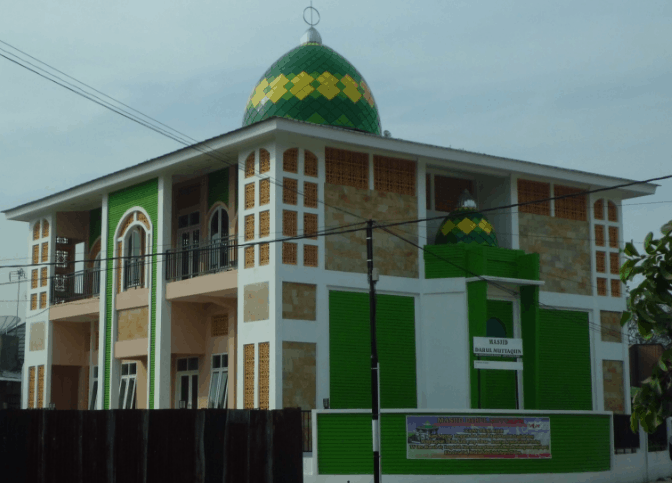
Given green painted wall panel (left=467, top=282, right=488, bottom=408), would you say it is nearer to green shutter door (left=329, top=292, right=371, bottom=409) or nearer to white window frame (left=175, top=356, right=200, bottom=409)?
green shutter door (left=329, top=292, right=371, bottom=409)

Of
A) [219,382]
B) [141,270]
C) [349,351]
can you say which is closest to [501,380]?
[349,351]

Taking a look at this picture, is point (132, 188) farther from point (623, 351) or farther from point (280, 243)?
point (623, 351)

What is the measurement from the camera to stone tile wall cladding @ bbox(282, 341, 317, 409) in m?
22.7

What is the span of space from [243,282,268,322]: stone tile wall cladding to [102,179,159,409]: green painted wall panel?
4.09 metres

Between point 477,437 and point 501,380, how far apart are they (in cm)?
490

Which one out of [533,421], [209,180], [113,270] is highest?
[209,180]

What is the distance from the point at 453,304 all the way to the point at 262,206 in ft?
19.1

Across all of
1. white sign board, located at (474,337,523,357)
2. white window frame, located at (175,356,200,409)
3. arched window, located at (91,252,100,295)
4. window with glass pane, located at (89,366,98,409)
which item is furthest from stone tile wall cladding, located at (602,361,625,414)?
window with glass pane, located at (89,366,98,409)

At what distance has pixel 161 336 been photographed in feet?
85.5

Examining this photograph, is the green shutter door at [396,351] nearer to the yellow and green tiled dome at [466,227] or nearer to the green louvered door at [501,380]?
the green louvered door at [501,380]

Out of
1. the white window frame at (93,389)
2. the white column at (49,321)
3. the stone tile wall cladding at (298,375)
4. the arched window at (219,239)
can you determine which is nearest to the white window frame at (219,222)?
the arched window at (219,239)

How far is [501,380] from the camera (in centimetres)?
2586

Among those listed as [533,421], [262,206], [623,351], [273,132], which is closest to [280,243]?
[262,206]

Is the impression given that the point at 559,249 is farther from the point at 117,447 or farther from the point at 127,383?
the point at 117,447
